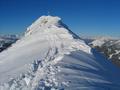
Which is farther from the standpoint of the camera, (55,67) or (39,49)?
(39,49)

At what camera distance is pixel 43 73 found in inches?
316

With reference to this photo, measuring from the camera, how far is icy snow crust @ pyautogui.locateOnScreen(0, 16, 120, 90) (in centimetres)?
741

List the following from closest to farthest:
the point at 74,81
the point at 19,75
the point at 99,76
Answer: the point at 74,81 → the point at 19,75 → the point at 99,76

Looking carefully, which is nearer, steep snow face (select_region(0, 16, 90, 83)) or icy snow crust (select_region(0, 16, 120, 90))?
icy snow crust (select_region(0, 16, 120, 90))

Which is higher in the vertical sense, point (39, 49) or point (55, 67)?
point (39, 49)

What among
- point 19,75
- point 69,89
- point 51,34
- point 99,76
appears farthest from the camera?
point 51,34

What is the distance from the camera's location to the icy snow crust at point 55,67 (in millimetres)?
7414

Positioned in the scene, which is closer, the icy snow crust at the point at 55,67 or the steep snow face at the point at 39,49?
the icy snow crust at the point at 55,67

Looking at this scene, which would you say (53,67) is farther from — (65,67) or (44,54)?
(44,54)

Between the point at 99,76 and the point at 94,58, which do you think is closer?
the point at 99,76

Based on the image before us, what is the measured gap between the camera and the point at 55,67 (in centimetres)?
855

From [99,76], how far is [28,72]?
2.34m

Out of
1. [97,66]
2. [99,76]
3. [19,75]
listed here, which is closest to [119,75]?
[97,66]

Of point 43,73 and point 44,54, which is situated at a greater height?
point 44,54
